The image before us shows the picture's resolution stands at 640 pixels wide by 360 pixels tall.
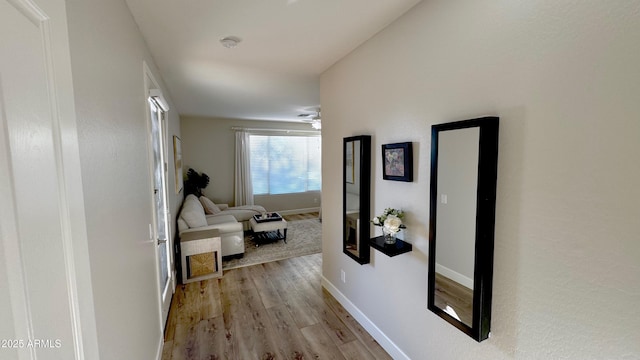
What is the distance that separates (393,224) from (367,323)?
1095 millimetres

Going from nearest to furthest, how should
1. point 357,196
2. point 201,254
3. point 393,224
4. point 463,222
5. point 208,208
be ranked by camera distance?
point 463,222
point 393,224
point 357,196
point 201,254
point 208,208

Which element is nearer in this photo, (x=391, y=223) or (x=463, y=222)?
(x=463, y=222)

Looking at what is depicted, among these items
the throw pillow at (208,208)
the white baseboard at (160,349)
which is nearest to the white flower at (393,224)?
the white baseboard at (160,349)

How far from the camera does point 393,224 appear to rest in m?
1.79

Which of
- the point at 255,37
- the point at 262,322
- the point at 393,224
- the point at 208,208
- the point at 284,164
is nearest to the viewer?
the point at 393,224

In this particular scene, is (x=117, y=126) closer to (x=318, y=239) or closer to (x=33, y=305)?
(x=33, y=305)

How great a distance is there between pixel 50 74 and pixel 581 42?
5.52 ft

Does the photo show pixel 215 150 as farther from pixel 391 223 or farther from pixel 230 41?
pixel 391 223

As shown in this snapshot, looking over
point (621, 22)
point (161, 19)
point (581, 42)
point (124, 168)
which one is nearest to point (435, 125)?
point (581, 42)

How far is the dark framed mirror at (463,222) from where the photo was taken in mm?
1272

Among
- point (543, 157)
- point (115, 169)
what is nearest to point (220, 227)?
point (115, 169)

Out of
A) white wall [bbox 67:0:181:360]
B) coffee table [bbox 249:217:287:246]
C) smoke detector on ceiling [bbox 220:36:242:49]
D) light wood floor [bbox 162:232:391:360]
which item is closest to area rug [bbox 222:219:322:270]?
coffee table [bbox 249:217:287:246]

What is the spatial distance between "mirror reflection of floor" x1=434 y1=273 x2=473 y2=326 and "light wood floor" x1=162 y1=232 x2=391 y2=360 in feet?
2.78

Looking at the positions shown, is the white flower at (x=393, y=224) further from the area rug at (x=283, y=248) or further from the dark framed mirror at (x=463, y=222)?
the area rug at (x=283, y=248)
